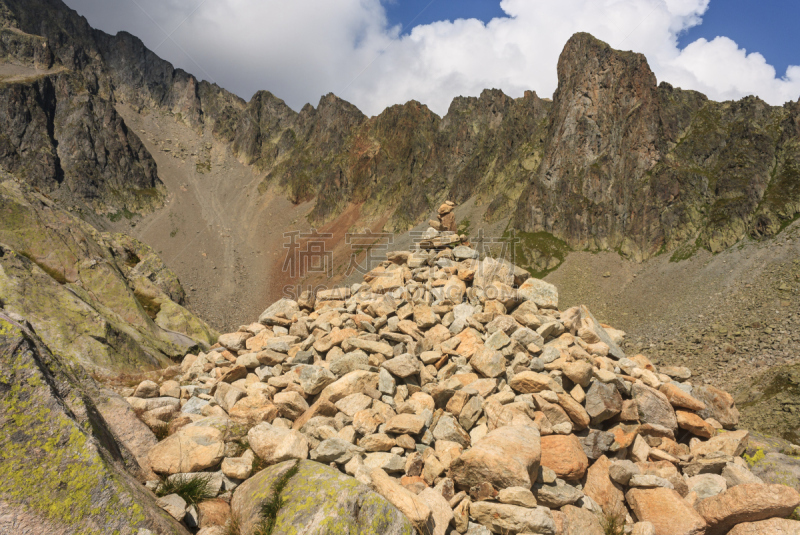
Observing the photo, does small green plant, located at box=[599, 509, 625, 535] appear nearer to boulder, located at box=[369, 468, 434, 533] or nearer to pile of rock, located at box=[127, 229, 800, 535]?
pile of rock, located at box=[127, 229, 800, 535]

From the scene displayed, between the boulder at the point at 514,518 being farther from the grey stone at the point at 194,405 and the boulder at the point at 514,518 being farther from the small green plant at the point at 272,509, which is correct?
the grey stone at the point at 194,405

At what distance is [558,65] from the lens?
4867 inches

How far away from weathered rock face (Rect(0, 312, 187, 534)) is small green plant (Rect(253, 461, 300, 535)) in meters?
0.98

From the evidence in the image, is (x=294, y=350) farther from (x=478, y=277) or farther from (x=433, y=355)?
(x=478, y=277)

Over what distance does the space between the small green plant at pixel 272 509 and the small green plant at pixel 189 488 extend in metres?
1.37

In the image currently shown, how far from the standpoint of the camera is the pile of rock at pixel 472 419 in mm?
6266

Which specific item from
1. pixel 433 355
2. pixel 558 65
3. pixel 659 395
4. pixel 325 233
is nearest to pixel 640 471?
pixel 659 395

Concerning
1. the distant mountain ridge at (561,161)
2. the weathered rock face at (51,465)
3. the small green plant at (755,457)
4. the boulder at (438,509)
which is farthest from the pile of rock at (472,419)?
the distant mountain ridge at (561,161)

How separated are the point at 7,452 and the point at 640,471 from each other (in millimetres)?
9856

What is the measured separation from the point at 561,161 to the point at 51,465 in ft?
408

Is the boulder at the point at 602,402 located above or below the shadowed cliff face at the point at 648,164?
below

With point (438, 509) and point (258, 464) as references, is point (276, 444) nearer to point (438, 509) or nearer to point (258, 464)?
point (258, 464)

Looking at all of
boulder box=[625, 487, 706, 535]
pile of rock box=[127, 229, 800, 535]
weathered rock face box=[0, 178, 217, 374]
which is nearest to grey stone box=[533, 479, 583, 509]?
pile of rock box=[127, 229, 800, 535]

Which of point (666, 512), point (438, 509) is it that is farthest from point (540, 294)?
point (438, 509)
